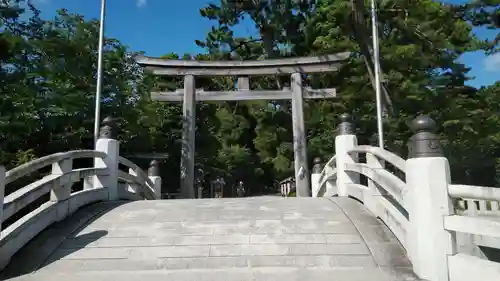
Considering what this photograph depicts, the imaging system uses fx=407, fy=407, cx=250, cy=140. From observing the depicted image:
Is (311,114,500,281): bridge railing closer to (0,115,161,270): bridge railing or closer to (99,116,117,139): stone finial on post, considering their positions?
(0,115,161,270): bridge railing

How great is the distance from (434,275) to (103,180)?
17.4ft

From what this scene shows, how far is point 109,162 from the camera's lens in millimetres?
6965

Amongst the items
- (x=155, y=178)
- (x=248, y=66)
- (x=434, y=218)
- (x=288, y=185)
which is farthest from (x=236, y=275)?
(x=288, y=185)

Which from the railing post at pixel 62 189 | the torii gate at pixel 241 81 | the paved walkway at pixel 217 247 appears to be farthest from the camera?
the torii gate at pixel 241 81

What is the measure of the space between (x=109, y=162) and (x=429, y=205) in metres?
5.24

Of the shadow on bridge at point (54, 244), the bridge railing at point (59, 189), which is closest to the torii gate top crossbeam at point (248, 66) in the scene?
the bridge railing at point (59, 189)

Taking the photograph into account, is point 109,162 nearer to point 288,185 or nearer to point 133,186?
point 133,186

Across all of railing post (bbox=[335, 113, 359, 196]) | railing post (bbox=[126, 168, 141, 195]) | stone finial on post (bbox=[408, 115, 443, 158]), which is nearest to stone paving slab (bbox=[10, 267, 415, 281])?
stone finial on post (bbox=[408, 115, 443, 158])

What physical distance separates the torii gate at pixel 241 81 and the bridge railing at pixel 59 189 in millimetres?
3328

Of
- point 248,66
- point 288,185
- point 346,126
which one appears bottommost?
point 288,185

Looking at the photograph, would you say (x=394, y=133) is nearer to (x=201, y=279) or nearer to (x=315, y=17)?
(x=315, y=17)

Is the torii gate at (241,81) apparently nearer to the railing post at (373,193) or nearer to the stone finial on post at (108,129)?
the stone finial on post at (108,129)

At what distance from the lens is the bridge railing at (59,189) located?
4.24m

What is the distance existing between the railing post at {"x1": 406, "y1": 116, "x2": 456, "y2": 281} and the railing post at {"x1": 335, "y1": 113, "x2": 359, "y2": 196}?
2.82 metres
